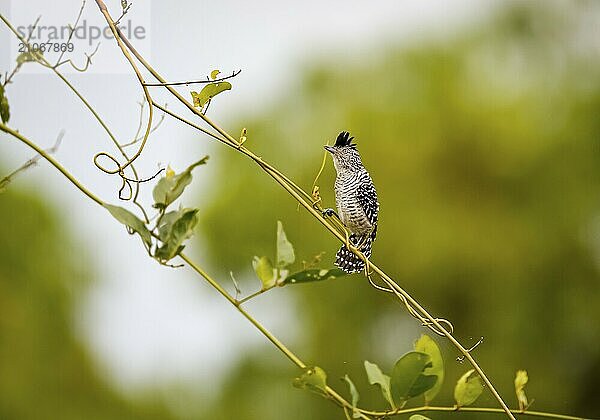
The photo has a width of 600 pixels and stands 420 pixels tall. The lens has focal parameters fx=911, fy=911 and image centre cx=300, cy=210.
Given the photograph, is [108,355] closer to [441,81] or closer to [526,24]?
[441,81]

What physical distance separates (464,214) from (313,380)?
2.76m

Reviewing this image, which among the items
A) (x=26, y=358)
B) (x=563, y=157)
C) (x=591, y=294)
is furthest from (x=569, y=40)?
(x=26, y=358)

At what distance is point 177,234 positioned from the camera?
0.22 m

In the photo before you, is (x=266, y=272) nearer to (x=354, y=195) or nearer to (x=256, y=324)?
(x=256, y=324)

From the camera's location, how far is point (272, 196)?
2639 millimetres

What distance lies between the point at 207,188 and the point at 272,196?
0.63 ft

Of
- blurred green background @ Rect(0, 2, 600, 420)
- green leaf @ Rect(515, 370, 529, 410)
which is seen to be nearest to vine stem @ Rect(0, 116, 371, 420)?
green leaf @ Rect(515, 370, 529, 410)

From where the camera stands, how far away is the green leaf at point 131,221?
0.21 m

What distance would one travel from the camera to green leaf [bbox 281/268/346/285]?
8.7 inches

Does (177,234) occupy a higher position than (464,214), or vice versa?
(464,214)

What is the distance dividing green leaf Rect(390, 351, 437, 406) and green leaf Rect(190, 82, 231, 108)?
0.10 metres

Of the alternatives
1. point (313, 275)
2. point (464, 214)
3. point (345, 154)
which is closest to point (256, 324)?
point (313, 275)

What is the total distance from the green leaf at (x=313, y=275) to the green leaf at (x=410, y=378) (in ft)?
0.12

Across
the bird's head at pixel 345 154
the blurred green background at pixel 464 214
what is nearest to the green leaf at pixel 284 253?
the bird's head at pixel 345 154
